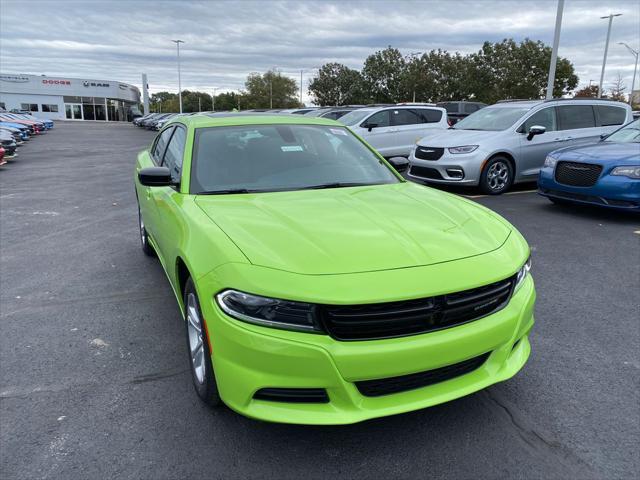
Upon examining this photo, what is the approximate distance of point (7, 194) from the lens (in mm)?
10336

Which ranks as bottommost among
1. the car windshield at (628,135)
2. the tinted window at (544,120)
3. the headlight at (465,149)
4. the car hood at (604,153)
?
the headlight at (465,149)

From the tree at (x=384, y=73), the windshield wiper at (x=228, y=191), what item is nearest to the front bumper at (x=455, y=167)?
the windshield wiper at (x=228, y=191)

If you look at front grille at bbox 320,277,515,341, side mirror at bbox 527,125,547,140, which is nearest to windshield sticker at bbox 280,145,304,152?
front grille at bbox 320,277,515,341

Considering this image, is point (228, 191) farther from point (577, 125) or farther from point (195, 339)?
point (577, 125)

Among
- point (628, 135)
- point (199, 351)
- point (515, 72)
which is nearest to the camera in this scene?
point (199, 351)

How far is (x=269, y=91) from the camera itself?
87438 millimetres

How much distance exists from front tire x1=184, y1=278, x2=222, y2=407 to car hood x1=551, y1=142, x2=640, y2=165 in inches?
261

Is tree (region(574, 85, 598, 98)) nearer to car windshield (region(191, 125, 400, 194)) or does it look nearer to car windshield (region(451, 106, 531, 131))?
car windshield (region(451, 106, 531, 131))

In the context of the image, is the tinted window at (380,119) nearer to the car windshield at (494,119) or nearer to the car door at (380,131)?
the car door at (380,131)

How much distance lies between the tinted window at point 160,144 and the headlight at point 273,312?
9.82 ft

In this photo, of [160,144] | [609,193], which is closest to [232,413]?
[160,144]

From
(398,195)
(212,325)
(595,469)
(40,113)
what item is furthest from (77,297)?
(40,113)

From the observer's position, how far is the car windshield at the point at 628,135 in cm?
798

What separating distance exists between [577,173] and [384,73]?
60.8 m
